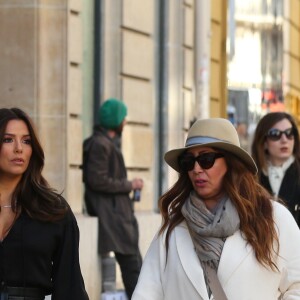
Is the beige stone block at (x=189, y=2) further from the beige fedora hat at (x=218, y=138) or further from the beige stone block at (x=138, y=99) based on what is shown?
the beige fedora hat at (x=218, y=138)

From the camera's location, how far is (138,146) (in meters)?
16.6

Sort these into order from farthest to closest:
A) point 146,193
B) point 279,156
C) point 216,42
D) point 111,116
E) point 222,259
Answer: point 216,42, point 146,193, point 111,116, point 279,156, point 222,259

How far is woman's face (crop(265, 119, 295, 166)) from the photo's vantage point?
10.8 m

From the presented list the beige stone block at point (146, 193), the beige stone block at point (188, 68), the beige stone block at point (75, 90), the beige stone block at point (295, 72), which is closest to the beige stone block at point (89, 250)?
the beige stone block at point (75, 90)

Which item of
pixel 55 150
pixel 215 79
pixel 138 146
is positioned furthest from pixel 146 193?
pixel 215 79

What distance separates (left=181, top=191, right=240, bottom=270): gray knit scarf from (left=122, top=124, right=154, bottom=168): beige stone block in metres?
9.38

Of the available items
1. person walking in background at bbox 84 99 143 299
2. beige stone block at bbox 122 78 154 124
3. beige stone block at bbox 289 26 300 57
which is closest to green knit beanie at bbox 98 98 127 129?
person walking in background at bbox 84 99 143 299

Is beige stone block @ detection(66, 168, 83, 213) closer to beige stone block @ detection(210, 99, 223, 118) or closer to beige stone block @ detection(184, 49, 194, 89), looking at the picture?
beige stone block @ detection(184, 49, 194, 89)

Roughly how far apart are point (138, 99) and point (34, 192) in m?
9.65

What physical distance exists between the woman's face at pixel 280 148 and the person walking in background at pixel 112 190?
7.99 ft

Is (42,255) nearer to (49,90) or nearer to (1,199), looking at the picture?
(1,199)

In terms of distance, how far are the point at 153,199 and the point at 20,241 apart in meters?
10.6

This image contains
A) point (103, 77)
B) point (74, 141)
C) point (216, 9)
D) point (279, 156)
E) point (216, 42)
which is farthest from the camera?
point (216, 9)

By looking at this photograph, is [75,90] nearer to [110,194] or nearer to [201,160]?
[110,194]
